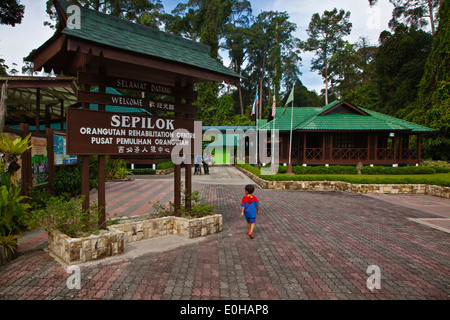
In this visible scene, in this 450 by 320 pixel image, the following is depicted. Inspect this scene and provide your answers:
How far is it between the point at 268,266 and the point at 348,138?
2356 centimetres

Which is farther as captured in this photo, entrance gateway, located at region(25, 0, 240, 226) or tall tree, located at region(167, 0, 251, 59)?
tall tree, located at region(167, 0, 251, 59)

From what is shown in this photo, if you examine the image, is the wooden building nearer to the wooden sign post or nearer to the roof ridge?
the roof ridge

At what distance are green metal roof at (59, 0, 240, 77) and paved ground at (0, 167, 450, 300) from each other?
3.79 meters

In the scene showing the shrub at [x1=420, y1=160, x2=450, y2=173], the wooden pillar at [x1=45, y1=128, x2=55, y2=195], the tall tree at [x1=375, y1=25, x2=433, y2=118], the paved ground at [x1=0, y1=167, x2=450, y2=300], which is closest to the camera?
the paved ground at [x1=0, y1=167, x2=450, y2=300]

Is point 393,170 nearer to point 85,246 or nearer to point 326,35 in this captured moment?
point 85,246

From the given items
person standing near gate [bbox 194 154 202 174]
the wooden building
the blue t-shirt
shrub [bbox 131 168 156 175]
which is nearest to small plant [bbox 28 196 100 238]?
the blue t-shirt

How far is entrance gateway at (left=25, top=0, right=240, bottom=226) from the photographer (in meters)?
4.81

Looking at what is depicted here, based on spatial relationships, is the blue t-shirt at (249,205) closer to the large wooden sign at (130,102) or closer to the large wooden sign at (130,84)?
the large wooden sign at (130,102)

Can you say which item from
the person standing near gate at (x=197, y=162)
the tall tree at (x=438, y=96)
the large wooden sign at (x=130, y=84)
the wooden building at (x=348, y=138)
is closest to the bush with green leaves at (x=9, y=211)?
the large wooden sign at (x=130, y=84)

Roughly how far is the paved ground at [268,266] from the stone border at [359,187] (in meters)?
6.06

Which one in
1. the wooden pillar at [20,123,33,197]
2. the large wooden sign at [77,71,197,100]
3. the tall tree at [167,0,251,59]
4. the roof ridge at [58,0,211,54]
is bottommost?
the wooden pillar at [20,123,33,197]

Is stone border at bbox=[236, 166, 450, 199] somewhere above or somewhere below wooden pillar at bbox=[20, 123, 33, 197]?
below
